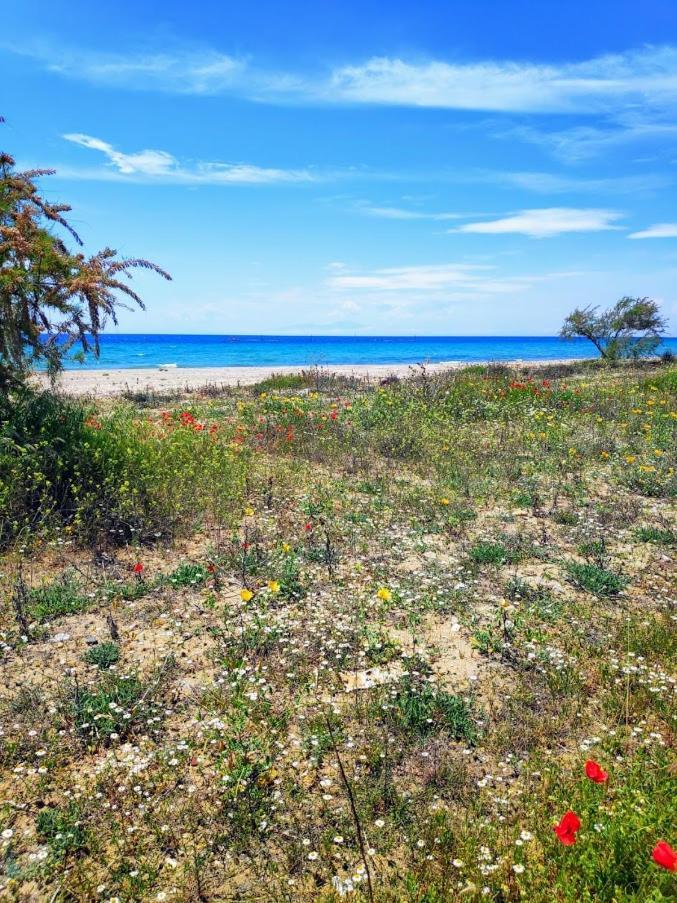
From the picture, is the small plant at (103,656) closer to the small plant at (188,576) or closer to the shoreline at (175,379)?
the small plant at (188,576)

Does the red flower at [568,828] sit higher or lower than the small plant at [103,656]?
higher

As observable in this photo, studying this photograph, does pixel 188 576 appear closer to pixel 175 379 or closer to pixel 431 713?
pixel 431 713

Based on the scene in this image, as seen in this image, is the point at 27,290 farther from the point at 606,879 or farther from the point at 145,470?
the point at 606,879

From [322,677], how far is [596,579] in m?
3.45

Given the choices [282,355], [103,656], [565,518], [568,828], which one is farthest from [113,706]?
[282,355]

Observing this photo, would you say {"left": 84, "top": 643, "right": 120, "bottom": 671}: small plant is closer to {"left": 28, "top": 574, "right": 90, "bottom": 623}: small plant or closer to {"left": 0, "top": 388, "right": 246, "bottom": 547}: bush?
{"left": 28, "top": 574, "right": 90, "bottom": 623}: small plant

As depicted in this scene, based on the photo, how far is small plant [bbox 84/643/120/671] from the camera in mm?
4877

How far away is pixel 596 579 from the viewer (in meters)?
6.37

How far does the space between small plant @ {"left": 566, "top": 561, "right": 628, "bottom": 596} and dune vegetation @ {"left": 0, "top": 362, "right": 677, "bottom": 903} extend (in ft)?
0.09

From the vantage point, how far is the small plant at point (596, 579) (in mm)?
6262

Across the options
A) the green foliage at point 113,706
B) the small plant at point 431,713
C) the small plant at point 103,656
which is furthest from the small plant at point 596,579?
the small plant at point 103,656

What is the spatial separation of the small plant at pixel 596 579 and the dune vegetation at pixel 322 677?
3 cm

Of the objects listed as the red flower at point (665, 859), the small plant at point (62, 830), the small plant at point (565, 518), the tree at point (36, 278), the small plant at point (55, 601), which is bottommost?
the small plant at point (62, 830)

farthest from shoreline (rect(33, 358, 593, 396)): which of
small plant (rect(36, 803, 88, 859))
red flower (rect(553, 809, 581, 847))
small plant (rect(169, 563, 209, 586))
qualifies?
red flower (rect(553, 809, 581, 847))
